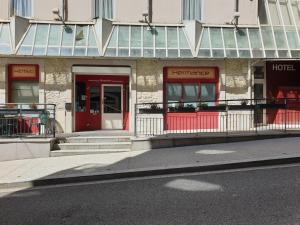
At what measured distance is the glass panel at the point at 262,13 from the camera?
60.5ft

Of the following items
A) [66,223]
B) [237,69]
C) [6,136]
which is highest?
[237,69]

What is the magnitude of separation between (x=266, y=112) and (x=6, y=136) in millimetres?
10270

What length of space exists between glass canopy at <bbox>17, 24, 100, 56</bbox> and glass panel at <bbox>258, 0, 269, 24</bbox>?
7840 millimetres

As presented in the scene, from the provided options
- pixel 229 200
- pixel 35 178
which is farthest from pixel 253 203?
pixel 35 178

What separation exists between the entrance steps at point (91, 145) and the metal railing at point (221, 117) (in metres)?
0.79

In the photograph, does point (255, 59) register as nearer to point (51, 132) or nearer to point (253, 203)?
point (51, 132)

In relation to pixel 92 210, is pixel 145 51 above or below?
above

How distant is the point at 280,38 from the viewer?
17.8 meters

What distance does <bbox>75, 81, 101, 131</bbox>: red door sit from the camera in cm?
1819

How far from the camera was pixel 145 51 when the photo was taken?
1703 centimetres

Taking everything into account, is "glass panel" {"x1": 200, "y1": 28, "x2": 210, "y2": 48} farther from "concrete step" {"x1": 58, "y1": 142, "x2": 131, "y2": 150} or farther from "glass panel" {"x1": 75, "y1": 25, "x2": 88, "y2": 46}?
"concrete step" {"x1": 58, "y1": 142, "x2": 131, "y2": 150}

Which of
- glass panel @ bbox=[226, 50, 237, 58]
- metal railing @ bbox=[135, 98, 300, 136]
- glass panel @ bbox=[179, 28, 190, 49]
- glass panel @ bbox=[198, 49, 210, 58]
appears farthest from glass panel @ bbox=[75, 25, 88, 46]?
glass panel @ bbox=[226, 50, 237, 58]

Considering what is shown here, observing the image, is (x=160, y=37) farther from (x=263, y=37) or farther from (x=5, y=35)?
Result: (x=5, y=35)

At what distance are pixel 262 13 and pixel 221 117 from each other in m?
5.65
